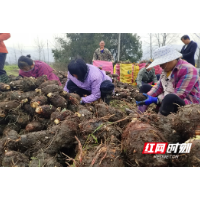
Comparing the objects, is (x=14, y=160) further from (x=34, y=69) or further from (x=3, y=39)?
(x=3, y=39)

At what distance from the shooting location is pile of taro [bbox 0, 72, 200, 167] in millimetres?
1458

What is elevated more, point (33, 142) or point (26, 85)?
point (26, 85)

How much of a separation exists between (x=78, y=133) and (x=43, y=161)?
530 mm

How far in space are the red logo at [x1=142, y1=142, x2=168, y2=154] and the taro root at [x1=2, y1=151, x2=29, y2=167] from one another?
4.39 ft

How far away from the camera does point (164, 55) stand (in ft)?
8.25

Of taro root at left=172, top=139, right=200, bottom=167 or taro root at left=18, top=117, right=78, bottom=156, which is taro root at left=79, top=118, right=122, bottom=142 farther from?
taro root at left=172, top=139, right=200, bottom=167

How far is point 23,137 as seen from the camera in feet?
6.96

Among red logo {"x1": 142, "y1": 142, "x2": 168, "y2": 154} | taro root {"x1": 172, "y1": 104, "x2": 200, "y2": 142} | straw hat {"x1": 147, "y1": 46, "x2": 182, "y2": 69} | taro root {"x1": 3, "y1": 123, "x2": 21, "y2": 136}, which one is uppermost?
straw hat {"x1": 147, "y1": 46, "x2": 182, "y2": 69}

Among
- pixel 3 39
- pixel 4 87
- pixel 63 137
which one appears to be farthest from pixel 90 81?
pixel 3 39

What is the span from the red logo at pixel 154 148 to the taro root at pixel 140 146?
1.0 inches

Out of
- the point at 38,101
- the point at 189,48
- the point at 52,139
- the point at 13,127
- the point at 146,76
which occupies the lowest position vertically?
the point at 13,127

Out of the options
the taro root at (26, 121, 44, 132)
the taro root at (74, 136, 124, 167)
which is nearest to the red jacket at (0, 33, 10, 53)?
the taro root at (26, 121, 44, 132)

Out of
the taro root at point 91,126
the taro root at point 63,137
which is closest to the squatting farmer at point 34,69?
the taro root at point 63,137

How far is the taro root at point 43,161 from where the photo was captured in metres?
1.74
